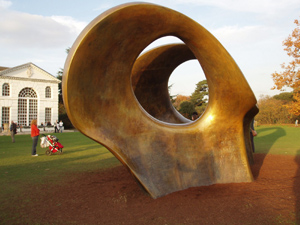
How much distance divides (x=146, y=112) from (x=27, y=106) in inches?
1540

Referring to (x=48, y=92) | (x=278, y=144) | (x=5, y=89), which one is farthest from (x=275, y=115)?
(x=5, y=89)

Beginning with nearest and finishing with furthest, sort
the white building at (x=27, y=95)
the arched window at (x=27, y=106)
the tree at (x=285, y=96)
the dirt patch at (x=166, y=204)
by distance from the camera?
the dirt patch at (x=166, y=204)
the white building at (x=27, y=95)
the arched window at (x=27, y=106)
the tree at (x=285, y=96)

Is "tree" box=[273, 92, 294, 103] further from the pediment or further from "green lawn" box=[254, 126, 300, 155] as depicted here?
the pediment

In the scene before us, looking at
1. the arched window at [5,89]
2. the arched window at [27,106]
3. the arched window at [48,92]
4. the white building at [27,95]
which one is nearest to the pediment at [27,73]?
the white building at [27,95]

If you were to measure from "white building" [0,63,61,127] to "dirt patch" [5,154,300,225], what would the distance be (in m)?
36.5

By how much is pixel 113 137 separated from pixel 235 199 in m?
2.58

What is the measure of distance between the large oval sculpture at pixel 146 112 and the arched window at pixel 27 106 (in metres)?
38.9

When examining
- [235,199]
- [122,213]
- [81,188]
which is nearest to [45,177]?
[81,188]

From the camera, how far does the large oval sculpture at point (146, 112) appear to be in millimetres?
4598

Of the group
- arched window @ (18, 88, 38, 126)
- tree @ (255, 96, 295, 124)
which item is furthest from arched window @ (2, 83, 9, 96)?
tree @ (255, 96, 295, 124)

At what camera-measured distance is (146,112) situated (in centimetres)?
577

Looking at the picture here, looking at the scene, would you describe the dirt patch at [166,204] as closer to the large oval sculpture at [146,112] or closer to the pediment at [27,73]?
the large oval sculpture at [146,112]

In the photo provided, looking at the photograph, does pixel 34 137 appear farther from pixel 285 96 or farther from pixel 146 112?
pixel 285 96

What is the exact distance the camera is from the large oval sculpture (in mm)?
4598
